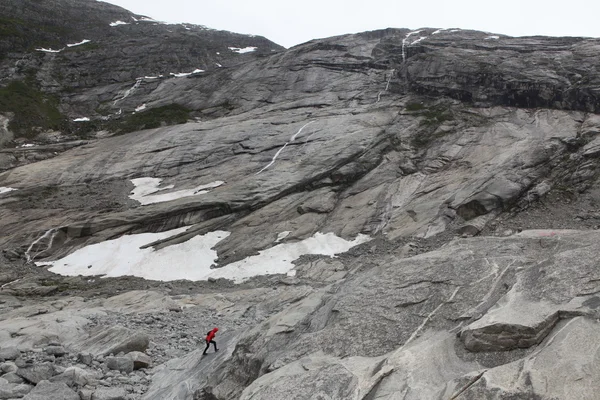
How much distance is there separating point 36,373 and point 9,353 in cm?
279

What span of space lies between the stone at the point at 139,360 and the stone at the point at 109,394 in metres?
2.37

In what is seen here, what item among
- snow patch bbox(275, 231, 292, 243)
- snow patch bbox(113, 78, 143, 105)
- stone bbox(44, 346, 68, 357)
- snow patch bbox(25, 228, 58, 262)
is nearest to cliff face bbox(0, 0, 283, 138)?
snow patch bbox(113, 78, 143, 105)

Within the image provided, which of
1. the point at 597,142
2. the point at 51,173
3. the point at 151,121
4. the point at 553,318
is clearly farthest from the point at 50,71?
the point at 553,318

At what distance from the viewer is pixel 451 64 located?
200 feet

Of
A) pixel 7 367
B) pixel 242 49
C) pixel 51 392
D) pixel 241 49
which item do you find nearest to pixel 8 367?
pixel 7 367

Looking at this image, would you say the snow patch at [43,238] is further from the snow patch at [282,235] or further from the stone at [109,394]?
the stone at [109,394]

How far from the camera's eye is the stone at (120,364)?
1576 cm

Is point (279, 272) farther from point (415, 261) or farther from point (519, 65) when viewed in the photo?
point (519, 65)

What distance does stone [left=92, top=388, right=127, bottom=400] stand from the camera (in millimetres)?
12838

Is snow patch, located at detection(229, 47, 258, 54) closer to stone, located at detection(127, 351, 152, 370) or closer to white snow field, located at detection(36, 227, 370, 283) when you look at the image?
white snow field, located at detection(36, 227, 370, 283)

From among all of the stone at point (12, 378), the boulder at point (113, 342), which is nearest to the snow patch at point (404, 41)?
the boulder at point (113, 342)

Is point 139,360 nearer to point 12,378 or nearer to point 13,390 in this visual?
point 12,378

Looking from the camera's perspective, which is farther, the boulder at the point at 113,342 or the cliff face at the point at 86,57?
the cliff face at the point at 86,57

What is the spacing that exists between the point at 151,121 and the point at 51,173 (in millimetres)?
22782
